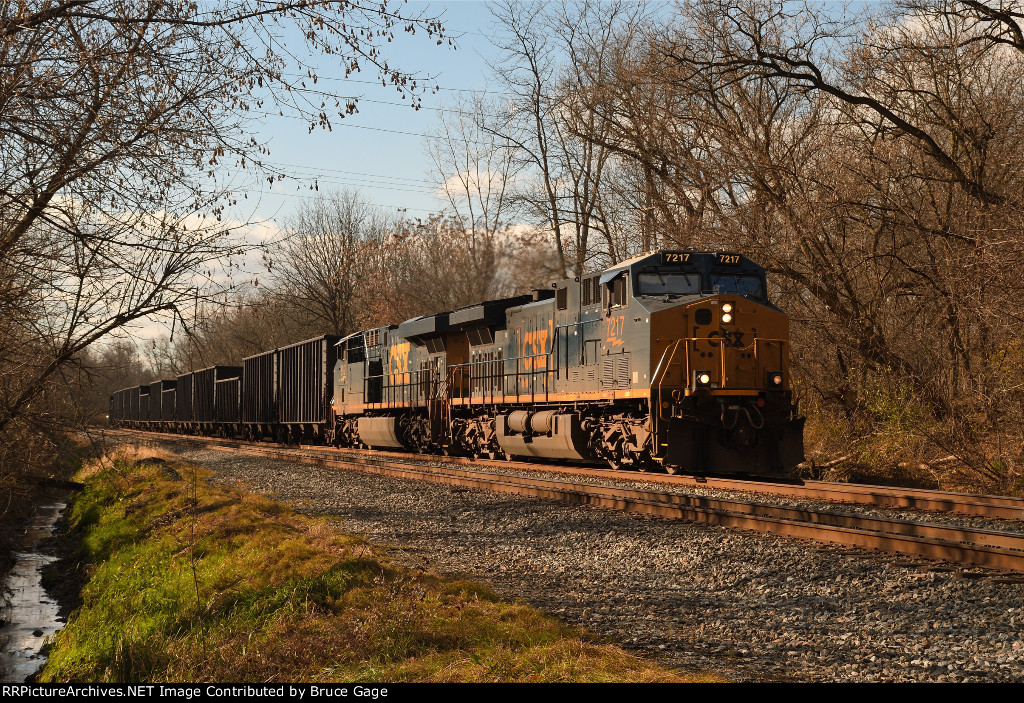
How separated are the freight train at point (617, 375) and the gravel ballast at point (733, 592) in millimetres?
3245

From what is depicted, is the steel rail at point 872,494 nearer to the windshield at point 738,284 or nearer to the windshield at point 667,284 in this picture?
the windshield at point 667,284

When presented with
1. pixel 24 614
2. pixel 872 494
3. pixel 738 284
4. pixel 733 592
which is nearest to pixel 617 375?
pixel 738 284

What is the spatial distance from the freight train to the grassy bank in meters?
2.34

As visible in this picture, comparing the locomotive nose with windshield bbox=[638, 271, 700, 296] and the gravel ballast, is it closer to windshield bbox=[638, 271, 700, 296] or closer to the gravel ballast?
windshield bbox=[638, 271, 700, 296]

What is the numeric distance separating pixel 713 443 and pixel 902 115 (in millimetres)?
8551

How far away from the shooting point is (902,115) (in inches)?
698

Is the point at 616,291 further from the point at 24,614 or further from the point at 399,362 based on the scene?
the point at 399,362

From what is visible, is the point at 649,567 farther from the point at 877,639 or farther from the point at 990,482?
the point at 990,482

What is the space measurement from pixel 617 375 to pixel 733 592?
816 cm

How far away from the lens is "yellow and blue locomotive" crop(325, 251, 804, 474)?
1362cm

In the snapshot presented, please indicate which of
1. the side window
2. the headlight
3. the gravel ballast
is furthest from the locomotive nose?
the gravel ballast

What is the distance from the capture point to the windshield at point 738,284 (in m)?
14.6

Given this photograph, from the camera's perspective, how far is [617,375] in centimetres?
1492

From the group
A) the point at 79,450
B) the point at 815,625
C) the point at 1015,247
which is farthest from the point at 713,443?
the point at 79,450
